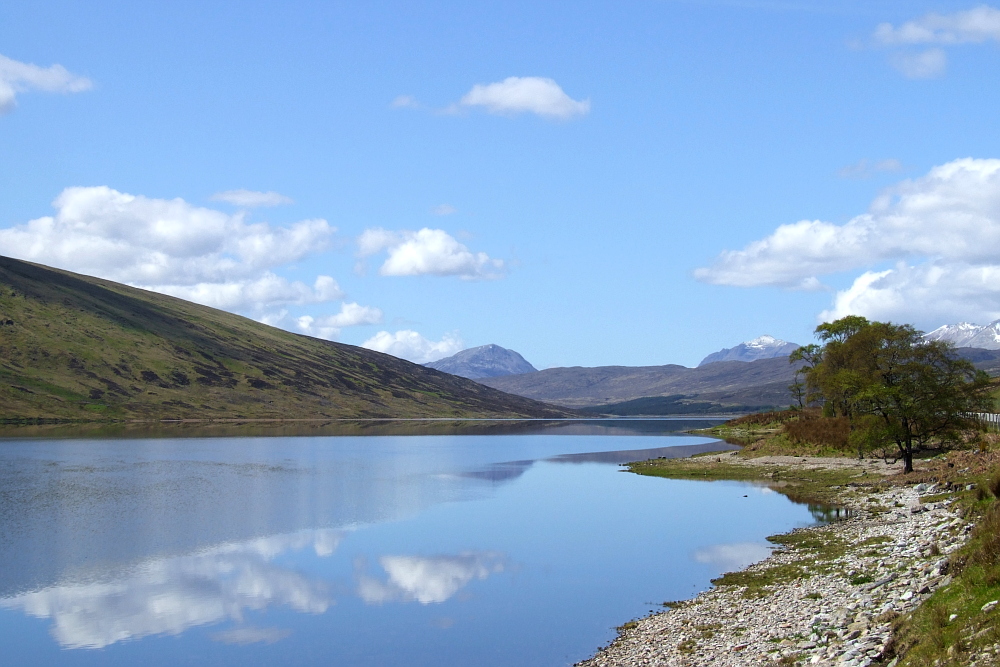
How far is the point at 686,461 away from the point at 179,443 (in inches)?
3462

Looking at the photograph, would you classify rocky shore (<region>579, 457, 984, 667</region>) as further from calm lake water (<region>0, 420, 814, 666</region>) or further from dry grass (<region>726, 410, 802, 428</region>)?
dry grass (<region>726, 410, 802, 428</region>)

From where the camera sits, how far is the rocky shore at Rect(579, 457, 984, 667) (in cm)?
2147

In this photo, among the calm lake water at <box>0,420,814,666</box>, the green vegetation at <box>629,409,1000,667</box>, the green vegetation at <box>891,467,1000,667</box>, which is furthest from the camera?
the calm lake water at <box>0,420,814,666</box>

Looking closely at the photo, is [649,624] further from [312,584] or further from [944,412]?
[944,412]

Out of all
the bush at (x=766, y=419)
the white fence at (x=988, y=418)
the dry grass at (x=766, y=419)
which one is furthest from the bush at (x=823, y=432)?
the bush at (x=766, y=419)

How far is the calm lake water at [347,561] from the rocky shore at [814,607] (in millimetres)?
2382

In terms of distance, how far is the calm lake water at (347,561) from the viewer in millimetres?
29859

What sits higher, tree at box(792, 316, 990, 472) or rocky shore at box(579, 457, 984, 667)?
tree at box(792, 316, 990, 472)

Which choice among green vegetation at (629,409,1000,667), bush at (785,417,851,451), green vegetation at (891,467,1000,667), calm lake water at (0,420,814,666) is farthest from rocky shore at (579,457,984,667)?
bush at (785,417,851,451)

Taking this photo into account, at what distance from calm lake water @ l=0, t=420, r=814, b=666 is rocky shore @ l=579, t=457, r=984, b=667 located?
7.82 feet

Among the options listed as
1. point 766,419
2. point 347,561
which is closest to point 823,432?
point 347,561

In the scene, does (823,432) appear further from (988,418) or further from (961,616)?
(961,616)

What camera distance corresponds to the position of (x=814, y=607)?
2622 cm

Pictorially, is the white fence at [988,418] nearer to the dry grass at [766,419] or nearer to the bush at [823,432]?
the bush at [823,432]
